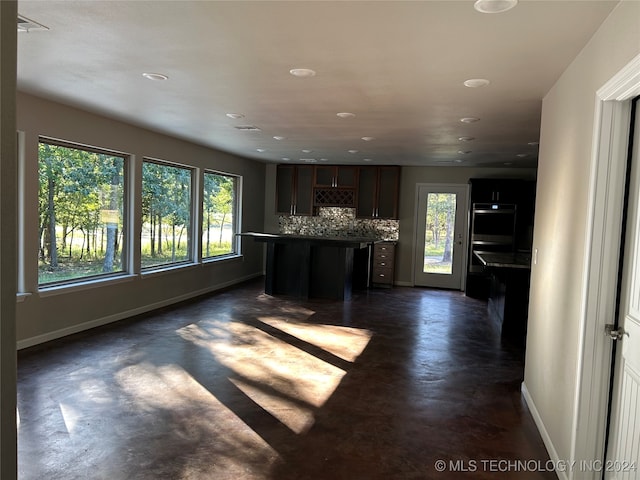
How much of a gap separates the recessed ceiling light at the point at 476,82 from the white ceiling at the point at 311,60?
0.07 meters

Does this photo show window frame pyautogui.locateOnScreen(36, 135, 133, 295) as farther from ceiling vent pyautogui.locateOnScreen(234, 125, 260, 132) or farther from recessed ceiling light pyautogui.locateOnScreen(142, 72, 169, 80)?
recessed ceiling light pyautogui.locateOnScreen(142, 72, 169, 80)

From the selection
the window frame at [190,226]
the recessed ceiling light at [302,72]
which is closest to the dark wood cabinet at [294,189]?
the window frame at [190,226]

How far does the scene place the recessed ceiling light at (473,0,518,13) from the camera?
2.07 metres

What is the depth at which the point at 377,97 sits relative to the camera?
385cm

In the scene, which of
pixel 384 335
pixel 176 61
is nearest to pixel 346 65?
pixel 176 61

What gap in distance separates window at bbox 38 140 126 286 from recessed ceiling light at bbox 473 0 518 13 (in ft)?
14.4

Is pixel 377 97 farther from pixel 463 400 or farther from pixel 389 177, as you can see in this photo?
pixel 389 177

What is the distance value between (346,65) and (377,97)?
33.4 inches

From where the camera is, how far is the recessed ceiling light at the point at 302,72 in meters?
3.19

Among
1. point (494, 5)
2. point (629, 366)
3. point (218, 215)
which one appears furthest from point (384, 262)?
point (494, 5)

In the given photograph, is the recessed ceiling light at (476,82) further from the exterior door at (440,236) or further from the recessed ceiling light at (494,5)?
the exterior door at (440,236)

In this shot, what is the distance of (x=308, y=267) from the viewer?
761 centimetres

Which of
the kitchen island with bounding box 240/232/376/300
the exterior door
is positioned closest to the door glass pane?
the exterior door

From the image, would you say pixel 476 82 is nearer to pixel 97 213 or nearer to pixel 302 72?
pixel 302 72
